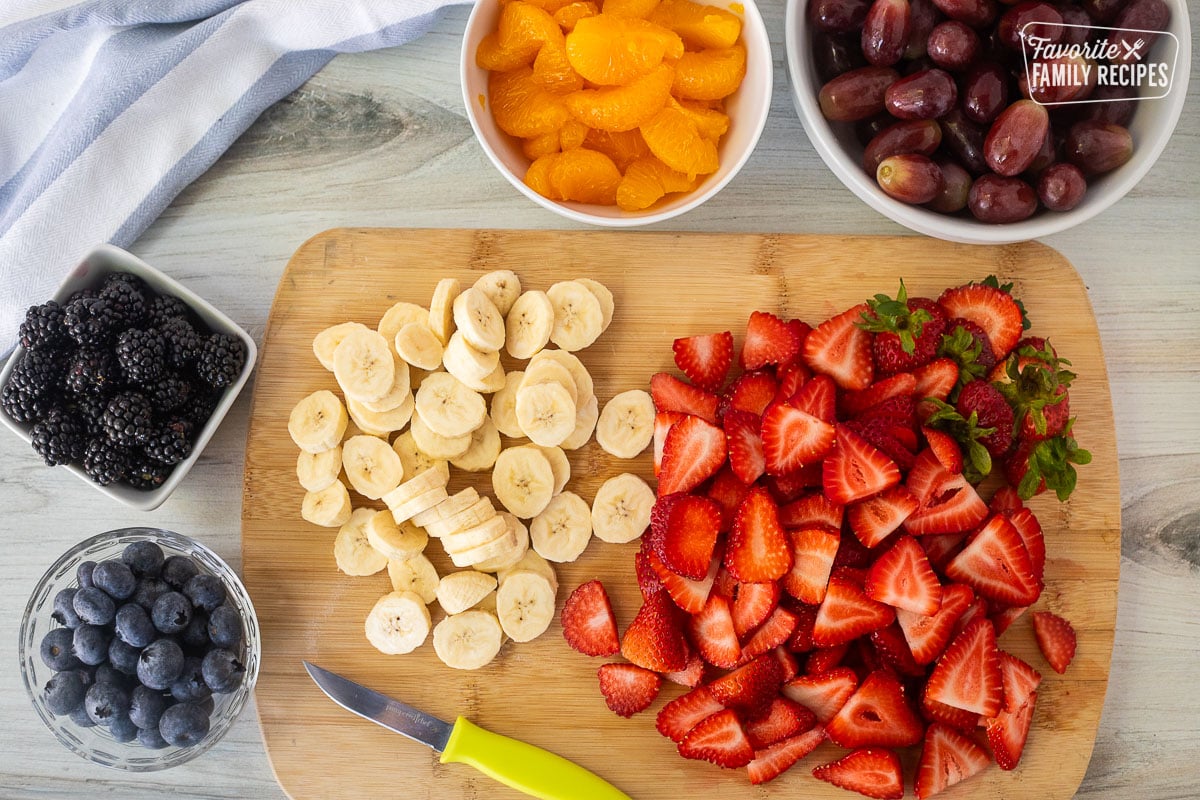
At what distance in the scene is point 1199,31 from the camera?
7.68ft

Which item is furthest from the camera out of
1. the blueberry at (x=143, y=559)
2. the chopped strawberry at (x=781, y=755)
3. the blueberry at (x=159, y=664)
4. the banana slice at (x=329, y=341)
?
the banana slice at (x=329, y=341)

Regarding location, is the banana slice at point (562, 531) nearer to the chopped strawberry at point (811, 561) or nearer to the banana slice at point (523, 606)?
the banana slice at point (523, 606)

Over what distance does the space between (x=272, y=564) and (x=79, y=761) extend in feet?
2.28

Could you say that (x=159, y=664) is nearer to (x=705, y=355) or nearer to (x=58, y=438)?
(x=58, y=438)

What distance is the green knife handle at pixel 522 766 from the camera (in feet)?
6.54

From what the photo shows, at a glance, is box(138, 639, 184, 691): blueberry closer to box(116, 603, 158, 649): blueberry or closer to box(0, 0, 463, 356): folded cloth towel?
box(116, 603, 158, 649): blueberry

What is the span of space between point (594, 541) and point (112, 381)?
1.12 meters

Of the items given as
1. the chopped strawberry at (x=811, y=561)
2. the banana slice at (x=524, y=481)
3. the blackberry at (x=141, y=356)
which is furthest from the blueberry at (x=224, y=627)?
the chopped strawberry at (x=811, y=561)

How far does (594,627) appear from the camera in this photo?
208cm

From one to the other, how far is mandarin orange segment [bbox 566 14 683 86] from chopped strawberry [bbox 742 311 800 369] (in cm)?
63

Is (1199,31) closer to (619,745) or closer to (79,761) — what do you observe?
(619,745)

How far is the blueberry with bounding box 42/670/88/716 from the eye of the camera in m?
1.84

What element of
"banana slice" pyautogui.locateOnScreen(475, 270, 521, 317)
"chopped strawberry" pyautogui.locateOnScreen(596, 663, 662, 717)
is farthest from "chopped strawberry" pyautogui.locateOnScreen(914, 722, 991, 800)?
"banana slice" pyautogui.locateOnScreen(475, 270, 521, 317)

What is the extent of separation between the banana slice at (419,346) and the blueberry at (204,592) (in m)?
0.64
